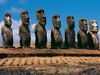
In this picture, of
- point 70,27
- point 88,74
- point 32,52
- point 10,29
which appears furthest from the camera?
point 70,27

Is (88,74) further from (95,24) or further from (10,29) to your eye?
(95,24)

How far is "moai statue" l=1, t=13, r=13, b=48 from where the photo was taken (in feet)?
71.7

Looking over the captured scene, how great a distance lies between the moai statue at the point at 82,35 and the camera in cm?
2405

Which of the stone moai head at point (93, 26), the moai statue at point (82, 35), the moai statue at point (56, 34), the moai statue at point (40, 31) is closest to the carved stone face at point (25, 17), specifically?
the moai statue at point (40, 31)

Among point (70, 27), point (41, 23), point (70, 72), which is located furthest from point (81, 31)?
point (70, 72)

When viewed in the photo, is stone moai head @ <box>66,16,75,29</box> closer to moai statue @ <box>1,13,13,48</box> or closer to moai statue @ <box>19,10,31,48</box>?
moai statue @ <box>19,10,31,48</box>

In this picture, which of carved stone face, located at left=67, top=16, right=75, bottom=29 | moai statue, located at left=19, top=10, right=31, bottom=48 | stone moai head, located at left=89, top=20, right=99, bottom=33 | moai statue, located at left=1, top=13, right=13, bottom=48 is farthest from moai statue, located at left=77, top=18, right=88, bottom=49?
moai statue, located at left=1, top=13, right=13, bottom=48

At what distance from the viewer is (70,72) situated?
11.8 metres

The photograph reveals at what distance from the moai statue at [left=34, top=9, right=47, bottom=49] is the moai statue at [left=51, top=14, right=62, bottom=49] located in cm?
67

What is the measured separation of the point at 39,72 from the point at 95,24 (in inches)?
549

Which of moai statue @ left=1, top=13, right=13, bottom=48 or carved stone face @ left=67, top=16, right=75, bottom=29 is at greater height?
carved stone face @ left=67, top=16, right=75, bottom=29

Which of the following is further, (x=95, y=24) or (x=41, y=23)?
(x=95, y=24)

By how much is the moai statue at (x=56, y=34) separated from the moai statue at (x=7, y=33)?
260 centimetres

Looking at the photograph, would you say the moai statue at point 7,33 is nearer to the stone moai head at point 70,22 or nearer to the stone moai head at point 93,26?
the stone moai head at point 70,22
